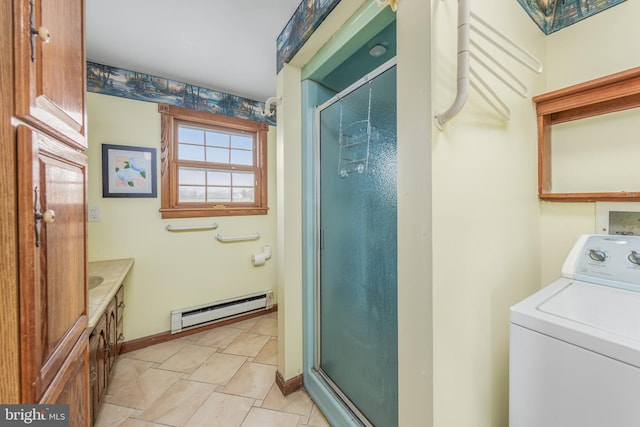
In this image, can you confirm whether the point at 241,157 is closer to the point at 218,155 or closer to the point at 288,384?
the point at 218,155

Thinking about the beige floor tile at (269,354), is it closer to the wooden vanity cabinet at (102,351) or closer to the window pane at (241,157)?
the wooden vanity cabinet at (102,351)

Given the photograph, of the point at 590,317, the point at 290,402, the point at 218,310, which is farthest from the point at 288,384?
the point at 590,317

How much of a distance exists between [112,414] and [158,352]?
2.27 ft

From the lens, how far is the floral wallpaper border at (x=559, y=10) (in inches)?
47.2

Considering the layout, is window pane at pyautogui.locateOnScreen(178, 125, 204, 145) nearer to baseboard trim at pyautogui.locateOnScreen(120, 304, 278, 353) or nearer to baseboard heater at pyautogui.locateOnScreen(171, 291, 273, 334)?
baseboard heater at pyautogui.locateOnScreen(171, 291, 273, 334)

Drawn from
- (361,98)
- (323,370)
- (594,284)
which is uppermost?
(361,98)

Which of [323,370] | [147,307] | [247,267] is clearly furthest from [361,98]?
[147,307]

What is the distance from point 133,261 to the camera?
225 cm

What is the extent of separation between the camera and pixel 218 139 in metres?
2.74

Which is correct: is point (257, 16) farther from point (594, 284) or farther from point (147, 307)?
point (147, 307)

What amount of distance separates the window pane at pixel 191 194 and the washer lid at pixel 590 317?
107 inches

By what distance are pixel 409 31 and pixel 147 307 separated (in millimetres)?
2899

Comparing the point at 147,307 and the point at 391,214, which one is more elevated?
the point at 391,214

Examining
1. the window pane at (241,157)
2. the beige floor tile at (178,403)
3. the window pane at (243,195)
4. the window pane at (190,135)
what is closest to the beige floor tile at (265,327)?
the beige floor tile at (178,403)
